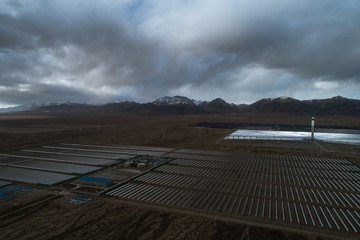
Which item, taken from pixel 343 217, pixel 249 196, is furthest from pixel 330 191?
pixel 249 196

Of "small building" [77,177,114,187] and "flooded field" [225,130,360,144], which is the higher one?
"flooded field" [225,130,360,144]

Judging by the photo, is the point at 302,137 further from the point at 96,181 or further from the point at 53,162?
the point at 53,162

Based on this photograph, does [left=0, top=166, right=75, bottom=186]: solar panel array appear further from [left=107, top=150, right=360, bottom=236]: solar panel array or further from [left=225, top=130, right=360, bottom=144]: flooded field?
[left=225, top=130, right=360, bottom=144]: flooded field

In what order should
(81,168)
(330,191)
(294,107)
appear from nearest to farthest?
1. (330,191)
2. (81,168)
3. (294,107)

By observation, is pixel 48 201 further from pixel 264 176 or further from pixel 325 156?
pixel 325 156

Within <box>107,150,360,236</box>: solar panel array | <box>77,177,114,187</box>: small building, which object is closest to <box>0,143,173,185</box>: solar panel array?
<box>77,177,114,187</box>: small building

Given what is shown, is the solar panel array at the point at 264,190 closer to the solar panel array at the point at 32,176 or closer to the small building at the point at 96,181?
the small building at the point at 96,181

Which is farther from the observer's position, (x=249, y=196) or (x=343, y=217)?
(x=249, y=196)

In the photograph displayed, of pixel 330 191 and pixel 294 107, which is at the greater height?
pixel 294 107
